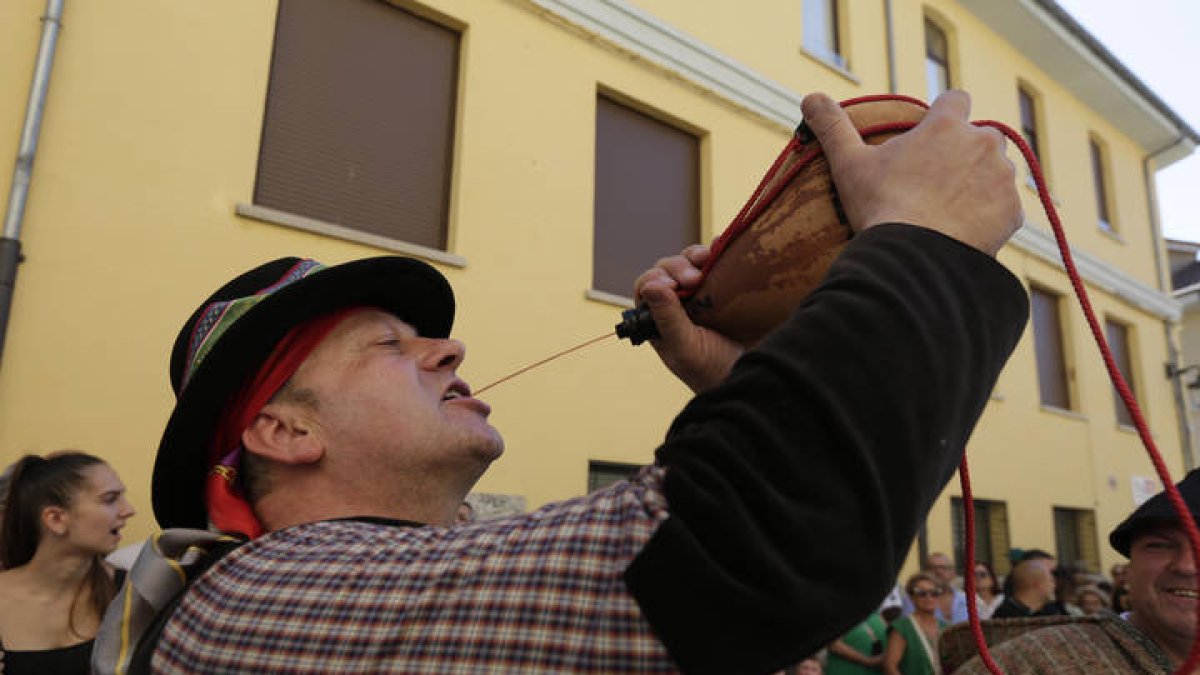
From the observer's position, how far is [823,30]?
1027 centimetres

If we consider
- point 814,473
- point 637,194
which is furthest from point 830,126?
point 637,194

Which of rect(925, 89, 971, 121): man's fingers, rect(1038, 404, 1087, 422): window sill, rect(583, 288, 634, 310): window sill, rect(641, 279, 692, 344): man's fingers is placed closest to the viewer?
rect(925, 89, 971, 121): man's fingers

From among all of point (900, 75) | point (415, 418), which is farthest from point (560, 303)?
point (900, 75)

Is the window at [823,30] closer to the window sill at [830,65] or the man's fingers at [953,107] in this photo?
the window sill at [830,65]

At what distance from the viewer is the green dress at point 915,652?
18.4 feet

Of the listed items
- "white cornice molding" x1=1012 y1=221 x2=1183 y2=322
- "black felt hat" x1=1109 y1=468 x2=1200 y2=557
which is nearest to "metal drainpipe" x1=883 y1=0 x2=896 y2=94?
"white cornice molding" x1=1012 y1=221 x2=1183 y2=322

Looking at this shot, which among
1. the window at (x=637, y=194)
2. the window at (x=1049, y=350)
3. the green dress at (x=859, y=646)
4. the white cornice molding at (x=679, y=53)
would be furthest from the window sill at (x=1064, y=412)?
the green dress at (x=859, y=646)

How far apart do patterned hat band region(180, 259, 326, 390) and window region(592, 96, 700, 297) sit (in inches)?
224

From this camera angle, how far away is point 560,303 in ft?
22.7

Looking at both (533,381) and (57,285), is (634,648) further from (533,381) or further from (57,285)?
(533,381)

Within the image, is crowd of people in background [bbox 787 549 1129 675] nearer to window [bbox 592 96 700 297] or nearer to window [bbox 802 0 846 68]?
window [bbox 592 96 700 297]

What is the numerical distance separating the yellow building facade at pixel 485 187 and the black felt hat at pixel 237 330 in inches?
143

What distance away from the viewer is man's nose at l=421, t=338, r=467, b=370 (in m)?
1.68

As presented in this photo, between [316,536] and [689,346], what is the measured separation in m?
0.63
